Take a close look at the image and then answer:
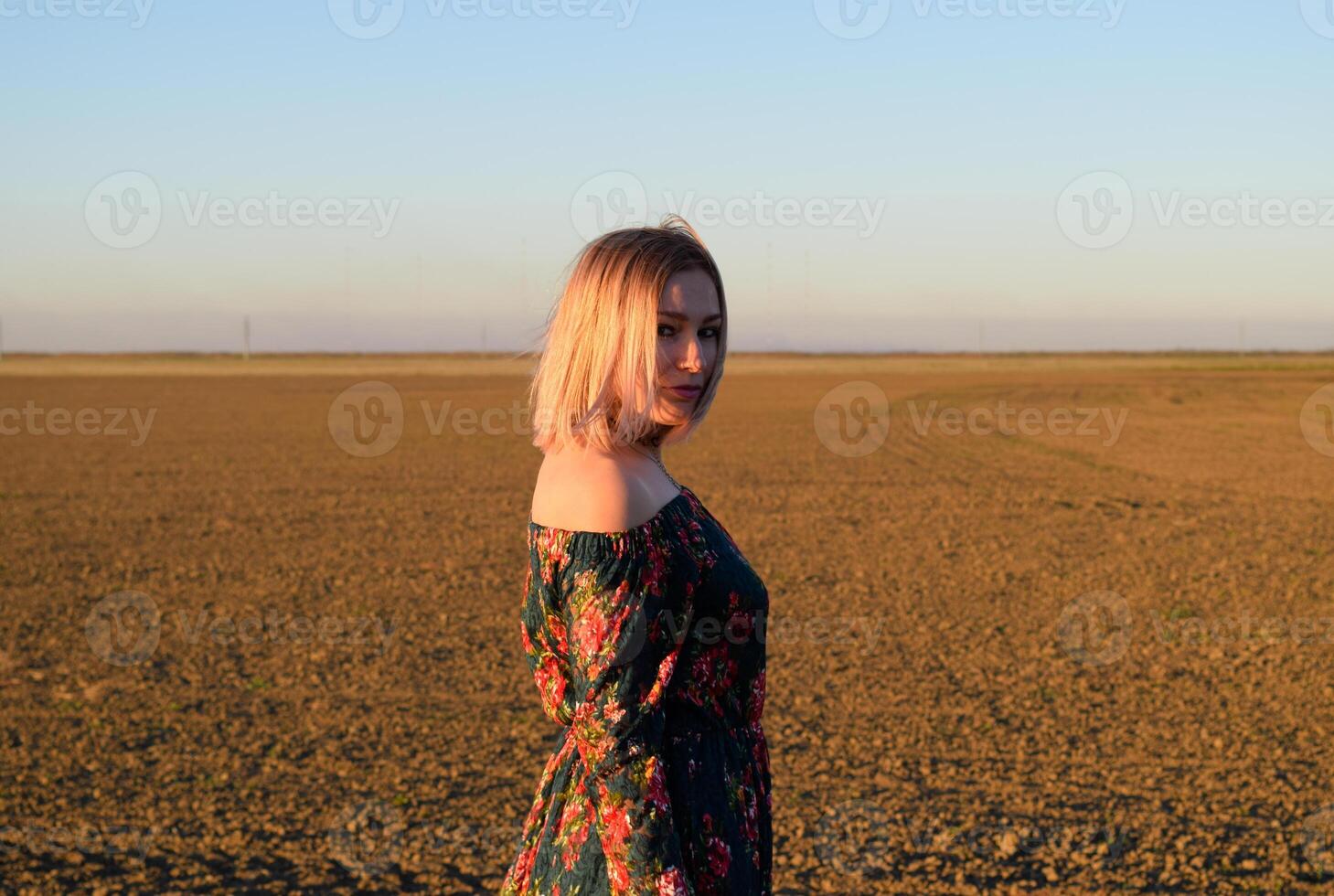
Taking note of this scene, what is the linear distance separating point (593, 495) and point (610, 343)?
27 cm

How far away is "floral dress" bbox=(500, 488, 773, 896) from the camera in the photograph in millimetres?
1976

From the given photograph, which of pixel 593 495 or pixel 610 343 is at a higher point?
pixel 610 343

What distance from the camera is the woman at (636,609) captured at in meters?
1.98

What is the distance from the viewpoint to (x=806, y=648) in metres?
9.66
